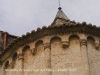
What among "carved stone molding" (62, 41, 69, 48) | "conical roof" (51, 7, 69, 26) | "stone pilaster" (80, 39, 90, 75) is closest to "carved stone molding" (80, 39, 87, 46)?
"stone pilaster" (80, 39, 90, 75)

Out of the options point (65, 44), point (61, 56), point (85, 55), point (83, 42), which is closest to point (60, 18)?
point (65, 44)

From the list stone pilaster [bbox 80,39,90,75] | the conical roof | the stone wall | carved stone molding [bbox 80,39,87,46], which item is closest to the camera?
stone pilaster [bbox 80,39,90,75]

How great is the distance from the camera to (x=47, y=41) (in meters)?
10.5

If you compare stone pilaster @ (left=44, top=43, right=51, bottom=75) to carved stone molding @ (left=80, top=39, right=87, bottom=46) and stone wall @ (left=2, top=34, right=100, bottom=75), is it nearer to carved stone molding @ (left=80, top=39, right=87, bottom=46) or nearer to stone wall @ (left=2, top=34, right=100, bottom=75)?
stone wall @ (left=2, top=34, right=100, bottom=75)

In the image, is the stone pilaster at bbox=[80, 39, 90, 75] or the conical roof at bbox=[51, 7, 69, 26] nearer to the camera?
the stone pilaster at bbox=[80, 39, 90, 75]

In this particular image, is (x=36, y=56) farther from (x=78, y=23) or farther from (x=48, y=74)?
(x=78, y=23)

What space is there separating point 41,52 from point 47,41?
498 millimetres

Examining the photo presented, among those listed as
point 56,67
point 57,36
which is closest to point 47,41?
point 57,36

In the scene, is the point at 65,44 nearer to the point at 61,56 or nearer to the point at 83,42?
the point at 61,56

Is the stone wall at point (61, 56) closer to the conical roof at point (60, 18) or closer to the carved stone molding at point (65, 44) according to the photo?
the carved stone molding at point (65, 44)

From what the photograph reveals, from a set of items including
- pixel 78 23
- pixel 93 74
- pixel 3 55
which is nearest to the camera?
pixel 93 74

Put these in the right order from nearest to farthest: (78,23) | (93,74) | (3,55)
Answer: (93,74) < (78,23) < (3,55)

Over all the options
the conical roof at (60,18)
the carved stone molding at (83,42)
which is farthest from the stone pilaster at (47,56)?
the conical roof at (60,18)

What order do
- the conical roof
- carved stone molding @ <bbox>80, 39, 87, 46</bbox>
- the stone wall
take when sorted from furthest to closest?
the conical roof < carved stone molding @ <bbox>80, 39, 87, 46</bbox> < the stone wall
